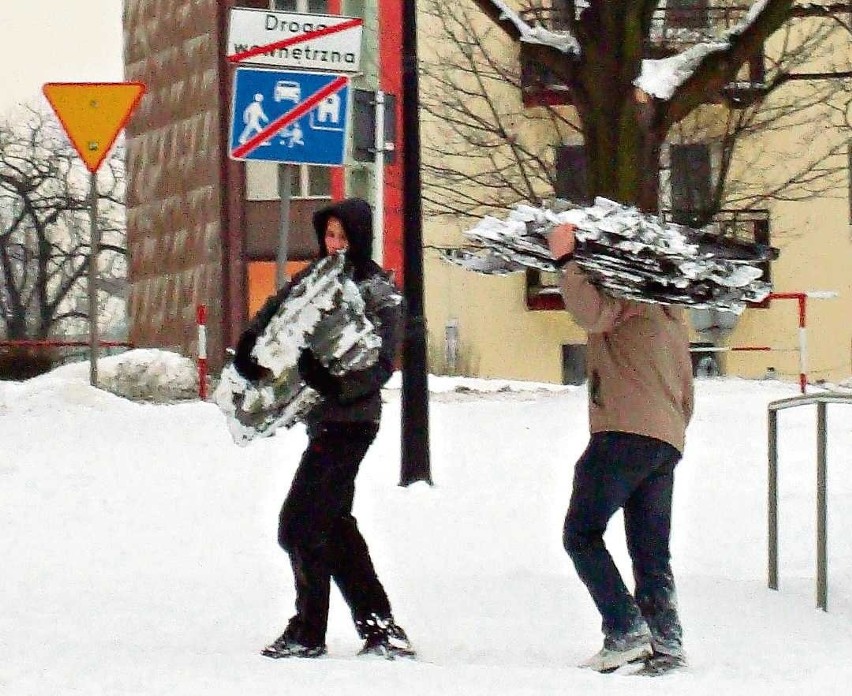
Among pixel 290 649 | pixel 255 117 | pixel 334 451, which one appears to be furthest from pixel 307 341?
pixel 255 117

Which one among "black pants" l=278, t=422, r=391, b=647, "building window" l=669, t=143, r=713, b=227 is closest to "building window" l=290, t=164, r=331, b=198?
"building window" l=669, t=143, r=713, b=227

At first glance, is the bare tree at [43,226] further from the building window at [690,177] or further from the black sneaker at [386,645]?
the black sneaker at [386,645]

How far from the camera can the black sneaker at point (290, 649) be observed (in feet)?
21.5

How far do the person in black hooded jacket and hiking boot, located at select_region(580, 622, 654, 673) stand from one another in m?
0.72

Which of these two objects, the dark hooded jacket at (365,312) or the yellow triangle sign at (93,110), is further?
the yellow triangle sign at (93,110)

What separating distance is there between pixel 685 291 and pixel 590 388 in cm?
45

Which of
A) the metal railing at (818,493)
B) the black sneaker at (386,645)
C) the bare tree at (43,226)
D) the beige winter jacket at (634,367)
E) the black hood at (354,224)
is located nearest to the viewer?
the beige winter jacket at (634,367)

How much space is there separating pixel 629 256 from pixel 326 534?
135 centimetres

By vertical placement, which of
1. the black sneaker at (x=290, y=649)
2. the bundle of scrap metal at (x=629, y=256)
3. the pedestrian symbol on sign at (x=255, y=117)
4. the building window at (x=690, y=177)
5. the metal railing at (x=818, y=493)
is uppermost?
the building window at (x=690, y=177)

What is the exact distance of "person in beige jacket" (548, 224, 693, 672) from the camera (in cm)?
623

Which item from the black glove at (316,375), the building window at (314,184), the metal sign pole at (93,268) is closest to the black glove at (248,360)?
the black glove at (316,375)

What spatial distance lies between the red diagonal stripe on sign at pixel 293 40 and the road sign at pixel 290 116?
11 cm

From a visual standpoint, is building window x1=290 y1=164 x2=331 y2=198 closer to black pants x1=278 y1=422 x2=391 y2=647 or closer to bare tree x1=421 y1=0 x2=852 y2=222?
bare tree x1=421 y1=0 x2=852 y2=222

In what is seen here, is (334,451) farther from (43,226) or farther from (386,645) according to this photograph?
(43,226)
